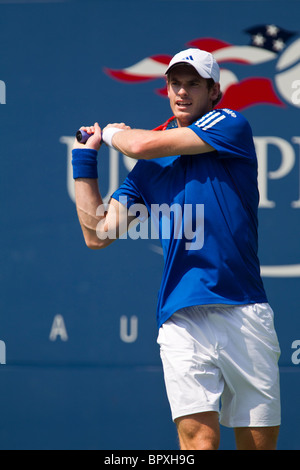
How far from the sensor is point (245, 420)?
2.24 metres

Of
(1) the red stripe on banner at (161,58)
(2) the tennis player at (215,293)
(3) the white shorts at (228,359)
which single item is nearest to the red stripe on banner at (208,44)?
(1) the red stripe on banner at (161,58)

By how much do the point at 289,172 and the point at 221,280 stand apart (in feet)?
4.65

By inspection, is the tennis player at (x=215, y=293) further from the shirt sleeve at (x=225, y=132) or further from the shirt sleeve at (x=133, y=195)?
the shirt sleeve at (x=133, y=195)

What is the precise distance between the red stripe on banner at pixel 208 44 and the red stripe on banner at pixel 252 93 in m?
0.22

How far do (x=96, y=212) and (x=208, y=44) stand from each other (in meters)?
1.49

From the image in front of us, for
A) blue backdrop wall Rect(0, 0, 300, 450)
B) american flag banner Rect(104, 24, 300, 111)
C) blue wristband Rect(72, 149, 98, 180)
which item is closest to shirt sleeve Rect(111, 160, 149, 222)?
blue wristband Rect(72, 149, 98, 180)

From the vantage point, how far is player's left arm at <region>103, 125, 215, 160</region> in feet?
7.34

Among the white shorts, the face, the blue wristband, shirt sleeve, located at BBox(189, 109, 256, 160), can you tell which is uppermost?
the face

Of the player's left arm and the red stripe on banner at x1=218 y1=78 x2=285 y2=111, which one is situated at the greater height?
the red stripe on banner at x1=218 y1=78 x2=285 y2=111

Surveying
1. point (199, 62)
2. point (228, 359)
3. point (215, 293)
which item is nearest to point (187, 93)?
point (199, 62)

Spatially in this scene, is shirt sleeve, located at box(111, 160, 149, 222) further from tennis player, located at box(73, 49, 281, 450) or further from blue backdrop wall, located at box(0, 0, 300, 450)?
blue backdrop wall, located at box(0, 0, 300, 450)

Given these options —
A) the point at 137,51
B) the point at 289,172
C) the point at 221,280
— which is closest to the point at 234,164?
the point at 221,280

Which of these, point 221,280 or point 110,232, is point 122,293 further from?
point 221,280

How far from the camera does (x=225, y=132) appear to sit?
88.6 inches
